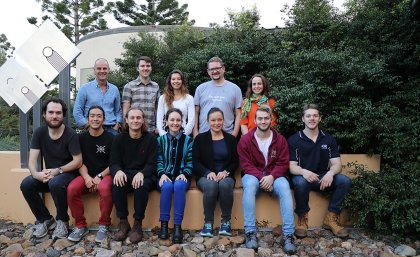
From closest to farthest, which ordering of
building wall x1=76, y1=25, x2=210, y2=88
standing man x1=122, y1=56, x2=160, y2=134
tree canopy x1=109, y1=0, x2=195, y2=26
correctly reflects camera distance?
standing man x1=122, y1=56, x2=160, y2=134, building wall x1=76, y1=25, x2=210, y2=88, tree canopy x1=109, y1=0, x2=195, y2=26

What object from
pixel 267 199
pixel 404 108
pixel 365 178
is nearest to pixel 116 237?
pixel 267 199

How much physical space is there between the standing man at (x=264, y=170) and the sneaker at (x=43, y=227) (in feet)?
6.63

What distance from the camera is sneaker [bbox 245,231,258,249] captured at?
10.9 feet

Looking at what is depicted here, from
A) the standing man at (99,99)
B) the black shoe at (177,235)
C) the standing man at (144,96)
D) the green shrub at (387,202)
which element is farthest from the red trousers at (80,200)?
the green shrub at (387,202)

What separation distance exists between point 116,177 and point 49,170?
2.31 ft

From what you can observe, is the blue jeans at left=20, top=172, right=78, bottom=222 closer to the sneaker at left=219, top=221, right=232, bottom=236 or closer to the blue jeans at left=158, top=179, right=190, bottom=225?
the blue jeans at left=158, top=179, right=190, bottom=225

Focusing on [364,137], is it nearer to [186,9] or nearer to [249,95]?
[249,95]

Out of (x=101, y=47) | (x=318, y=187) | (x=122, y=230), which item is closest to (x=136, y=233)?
(x=122, y=230)

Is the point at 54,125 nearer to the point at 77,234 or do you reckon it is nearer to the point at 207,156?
the point at 77,234

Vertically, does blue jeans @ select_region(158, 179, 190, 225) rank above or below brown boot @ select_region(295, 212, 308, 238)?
above

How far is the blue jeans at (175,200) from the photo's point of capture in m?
3.49

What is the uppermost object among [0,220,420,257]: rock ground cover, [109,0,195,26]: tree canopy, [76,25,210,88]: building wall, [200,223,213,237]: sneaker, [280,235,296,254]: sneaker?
[109,0,195,26]: tree canopy

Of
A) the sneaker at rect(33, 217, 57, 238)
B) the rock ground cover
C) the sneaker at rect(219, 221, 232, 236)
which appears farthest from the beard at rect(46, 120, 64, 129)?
the sneaker at rect(219, 221, 232, 236)

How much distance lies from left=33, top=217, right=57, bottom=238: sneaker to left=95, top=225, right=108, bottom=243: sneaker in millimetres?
565
